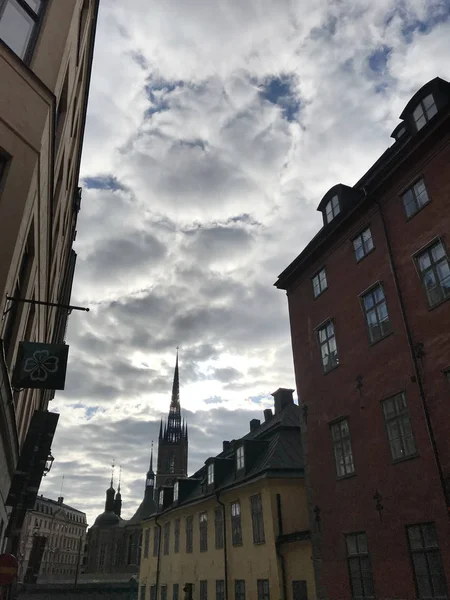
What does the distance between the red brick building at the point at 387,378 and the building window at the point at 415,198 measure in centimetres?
4

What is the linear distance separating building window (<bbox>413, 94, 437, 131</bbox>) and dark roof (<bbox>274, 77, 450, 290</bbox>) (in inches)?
9.3

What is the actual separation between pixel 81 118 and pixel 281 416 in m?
21.7

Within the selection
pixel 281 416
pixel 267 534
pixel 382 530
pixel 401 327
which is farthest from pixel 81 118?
pixel 281 416

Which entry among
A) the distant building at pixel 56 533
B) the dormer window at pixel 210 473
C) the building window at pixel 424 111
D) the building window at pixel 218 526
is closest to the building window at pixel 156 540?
the dormer window at pixel 210 473

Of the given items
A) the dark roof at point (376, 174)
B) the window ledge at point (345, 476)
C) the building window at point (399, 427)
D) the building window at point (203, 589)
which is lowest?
the building window at point (203, 589)

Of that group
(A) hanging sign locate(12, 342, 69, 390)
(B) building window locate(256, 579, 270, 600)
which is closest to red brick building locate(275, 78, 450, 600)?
(B) building window locate(256, 579, 270, 600)

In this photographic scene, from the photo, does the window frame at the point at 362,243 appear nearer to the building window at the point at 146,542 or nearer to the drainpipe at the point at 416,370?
the drainpipe at the point at 416,370

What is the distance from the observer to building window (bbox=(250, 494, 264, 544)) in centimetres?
A: 2145

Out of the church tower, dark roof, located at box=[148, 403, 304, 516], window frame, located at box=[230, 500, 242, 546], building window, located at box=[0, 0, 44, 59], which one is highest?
the church tower

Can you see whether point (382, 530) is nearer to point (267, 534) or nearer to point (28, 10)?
point (267, 534)

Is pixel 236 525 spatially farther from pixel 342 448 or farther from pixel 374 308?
pixel 374 308

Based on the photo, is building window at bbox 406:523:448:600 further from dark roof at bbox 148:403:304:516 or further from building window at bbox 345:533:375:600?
dark roof at bbox 148:403:304:516

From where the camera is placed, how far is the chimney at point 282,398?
3306 cm

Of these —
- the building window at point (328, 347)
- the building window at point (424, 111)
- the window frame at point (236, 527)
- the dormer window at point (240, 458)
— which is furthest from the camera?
the dormer window at point (240, 458)
